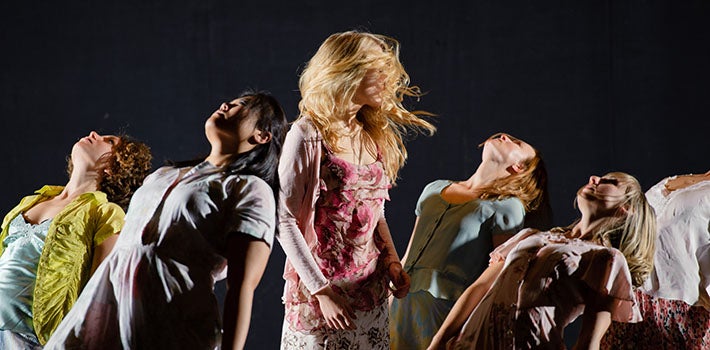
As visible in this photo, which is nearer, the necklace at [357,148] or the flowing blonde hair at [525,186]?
the necklace at [357,148]

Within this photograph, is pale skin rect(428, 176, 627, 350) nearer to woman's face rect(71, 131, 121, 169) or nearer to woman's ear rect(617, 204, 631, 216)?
woman's ear rect(617, 204, 631, 216)

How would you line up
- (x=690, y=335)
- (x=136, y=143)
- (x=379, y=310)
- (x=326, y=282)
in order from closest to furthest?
(x=326, y=282) → (x=379, y=310) → (x=690, y=335) → (x=136, y=143)

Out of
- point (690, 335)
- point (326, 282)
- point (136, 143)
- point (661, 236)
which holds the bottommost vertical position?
point (690, 335)

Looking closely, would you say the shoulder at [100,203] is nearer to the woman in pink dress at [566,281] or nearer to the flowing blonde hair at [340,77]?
the flowing blonde hair at [340,77]

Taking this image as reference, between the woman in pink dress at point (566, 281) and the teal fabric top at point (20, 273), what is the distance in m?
1.74

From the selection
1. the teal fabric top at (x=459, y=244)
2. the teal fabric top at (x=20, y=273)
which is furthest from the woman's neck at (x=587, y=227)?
the teal fabric top at (x=20, y=273)

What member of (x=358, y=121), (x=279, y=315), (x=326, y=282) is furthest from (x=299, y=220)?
(x=279, y=315)

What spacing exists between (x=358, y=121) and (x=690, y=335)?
169cm

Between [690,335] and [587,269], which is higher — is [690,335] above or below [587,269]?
below

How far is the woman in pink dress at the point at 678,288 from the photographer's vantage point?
13.3 feet

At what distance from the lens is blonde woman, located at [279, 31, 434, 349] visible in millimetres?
3270

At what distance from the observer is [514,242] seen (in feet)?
11.8

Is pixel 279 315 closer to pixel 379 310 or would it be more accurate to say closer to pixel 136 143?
pixel 136 143

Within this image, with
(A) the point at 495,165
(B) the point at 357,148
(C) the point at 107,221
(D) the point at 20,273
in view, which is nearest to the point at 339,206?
(B) the point at 357,148
